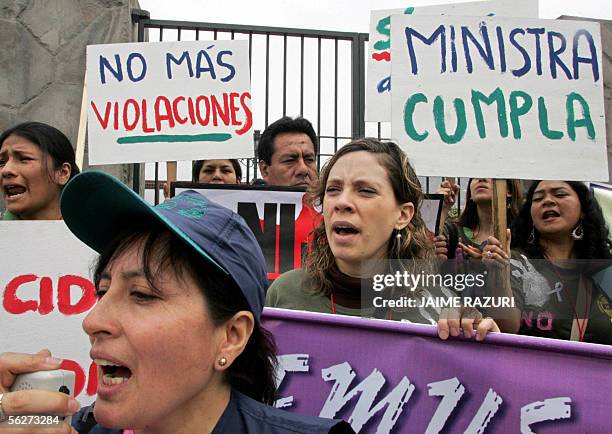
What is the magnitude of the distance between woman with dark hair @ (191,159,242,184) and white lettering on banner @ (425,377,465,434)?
7.06 ft

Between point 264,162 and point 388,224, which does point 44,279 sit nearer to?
point 388,224

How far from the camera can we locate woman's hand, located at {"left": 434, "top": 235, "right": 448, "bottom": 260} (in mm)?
2877

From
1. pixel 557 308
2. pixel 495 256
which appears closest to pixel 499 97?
pixel 495 256

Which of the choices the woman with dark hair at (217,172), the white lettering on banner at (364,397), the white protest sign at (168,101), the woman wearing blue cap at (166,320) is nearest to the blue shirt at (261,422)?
the woman wearing blue cap at (166,320)

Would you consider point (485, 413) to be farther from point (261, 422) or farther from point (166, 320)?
point (166, 320)

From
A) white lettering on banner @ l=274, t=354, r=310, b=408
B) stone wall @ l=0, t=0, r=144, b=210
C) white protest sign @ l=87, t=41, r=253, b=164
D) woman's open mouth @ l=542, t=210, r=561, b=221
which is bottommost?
white lettering on banner @ l=274, t=354, r=310, b=408

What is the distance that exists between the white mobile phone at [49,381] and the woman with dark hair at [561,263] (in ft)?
5.31

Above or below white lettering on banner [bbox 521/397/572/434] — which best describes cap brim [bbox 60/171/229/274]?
above

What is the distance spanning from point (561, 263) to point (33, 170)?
2.29 m

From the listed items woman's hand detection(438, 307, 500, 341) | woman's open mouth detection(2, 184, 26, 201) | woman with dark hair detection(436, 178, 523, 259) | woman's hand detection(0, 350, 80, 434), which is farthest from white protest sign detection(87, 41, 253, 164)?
woman's hand detection(0, 350, 80, 434)

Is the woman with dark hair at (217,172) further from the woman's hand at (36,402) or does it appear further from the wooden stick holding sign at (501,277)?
the woman's hand at (36,402)

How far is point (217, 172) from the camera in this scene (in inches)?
142

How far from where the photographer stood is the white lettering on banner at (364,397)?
67.2 inches

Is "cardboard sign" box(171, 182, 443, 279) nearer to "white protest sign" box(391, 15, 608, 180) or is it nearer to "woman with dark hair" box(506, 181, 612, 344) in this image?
"white protest sign" box(391, 15, 608, 180)
